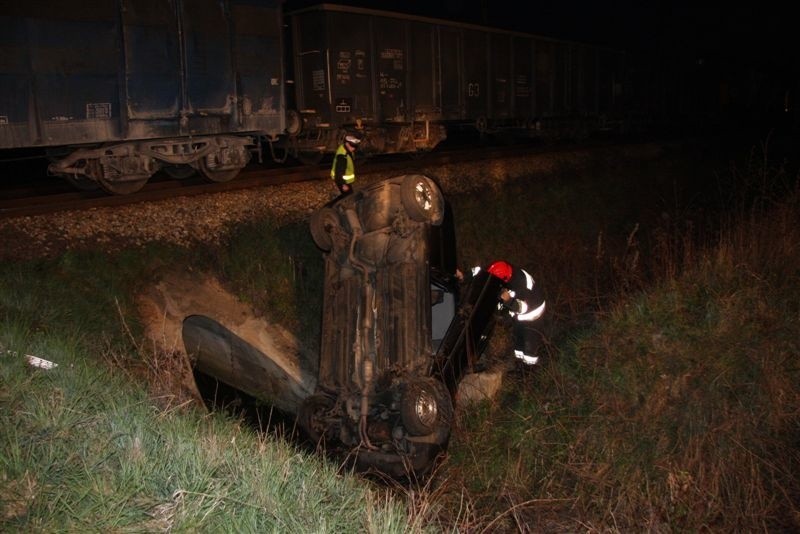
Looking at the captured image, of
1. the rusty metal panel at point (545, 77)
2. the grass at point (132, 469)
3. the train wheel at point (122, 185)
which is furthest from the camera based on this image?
the rusty metal panel at point (545, 77)

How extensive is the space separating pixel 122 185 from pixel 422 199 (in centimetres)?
486

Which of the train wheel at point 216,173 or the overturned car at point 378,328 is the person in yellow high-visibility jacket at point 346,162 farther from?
the overturned car at point 378,328

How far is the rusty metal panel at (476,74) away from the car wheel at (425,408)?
11227mm

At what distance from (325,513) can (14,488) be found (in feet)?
4.49

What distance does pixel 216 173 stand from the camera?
34.1ft

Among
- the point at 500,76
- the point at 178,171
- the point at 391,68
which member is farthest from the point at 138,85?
the point at 500,76

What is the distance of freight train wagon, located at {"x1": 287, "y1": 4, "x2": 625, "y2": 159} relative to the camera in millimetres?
13125

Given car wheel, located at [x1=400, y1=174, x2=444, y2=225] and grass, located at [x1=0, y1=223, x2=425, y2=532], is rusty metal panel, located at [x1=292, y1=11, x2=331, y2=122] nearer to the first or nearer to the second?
car wheel, located at [x1=400, y1=174, x2=444, y2=225]

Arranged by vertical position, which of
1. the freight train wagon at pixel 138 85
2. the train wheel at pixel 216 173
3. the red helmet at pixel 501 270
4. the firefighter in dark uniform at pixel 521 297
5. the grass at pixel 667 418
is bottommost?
the grass at pixel 667 418

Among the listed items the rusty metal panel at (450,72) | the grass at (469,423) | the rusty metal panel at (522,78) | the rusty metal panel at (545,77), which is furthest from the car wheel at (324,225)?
the rusty metal panel at (545,77)

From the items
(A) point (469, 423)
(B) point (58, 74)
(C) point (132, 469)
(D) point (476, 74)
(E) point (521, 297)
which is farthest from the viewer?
(D) point (476, 74)

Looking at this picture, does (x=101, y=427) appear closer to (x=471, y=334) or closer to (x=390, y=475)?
(x=390, y=475)

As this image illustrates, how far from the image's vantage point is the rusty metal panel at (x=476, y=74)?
16.4 m

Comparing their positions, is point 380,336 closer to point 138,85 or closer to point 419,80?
point 138,85
